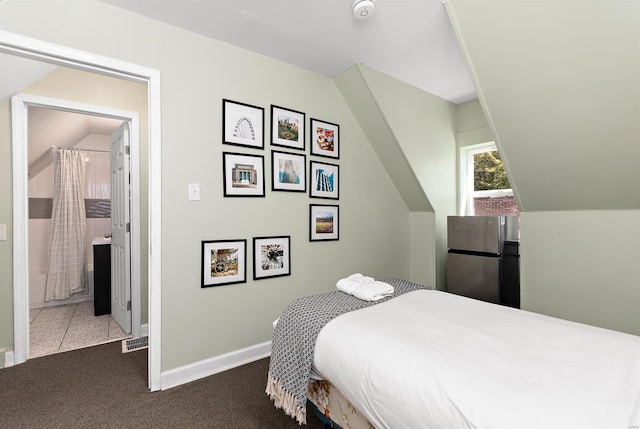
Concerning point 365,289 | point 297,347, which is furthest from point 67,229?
point 365,289

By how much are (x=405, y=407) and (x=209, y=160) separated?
2.08 m

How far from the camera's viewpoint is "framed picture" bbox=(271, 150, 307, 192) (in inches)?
107

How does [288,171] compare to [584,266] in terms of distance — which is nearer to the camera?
[584,266]

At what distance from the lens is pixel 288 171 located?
280cm

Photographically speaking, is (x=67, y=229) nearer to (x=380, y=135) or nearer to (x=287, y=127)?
(x=287, y=127)

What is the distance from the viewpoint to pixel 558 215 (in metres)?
2.64

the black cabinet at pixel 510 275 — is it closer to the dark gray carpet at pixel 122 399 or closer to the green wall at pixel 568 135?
the green wall at pixel 568 135

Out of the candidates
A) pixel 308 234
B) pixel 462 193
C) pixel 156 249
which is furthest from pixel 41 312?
pixel 462 193

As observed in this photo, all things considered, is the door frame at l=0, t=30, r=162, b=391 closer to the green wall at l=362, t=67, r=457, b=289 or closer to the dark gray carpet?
the dark gray carpet

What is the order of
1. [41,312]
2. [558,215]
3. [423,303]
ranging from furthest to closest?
[41,312]
[558,215]
[423,303]

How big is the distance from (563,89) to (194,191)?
2.66 metres

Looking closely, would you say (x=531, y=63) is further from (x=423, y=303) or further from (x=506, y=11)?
(x=423, y=303)

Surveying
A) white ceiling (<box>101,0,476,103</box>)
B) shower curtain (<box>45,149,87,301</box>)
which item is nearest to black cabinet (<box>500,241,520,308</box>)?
white ceiling (<box>101,0,476,103</box>)

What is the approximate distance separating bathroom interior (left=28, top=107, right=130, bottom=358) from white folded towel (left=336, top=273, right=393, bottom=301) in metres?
2.50
